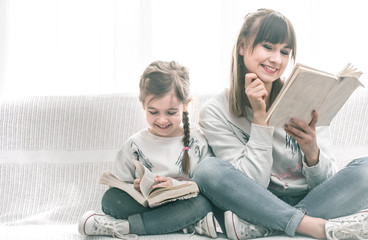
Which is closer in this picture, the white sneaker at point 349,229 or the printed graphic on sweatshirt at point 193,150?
the white sneaker at point 349,229

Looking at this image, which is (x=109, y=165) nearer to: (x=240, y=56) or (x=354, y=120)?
(x=240, y=56)

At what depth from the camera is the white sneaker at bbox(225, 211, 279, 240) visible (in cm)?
134

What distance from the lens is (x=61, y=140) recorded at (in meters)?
1.87

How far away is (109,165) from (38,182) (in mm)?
279

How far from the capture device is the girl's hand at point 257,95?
4.90ft

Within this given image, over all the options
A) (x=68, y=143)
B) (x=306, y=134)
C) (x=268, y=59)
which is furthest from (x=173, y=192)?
(x=68, y=143)

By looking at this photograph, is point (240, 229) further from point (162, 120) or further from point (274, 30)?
point (274, 30)

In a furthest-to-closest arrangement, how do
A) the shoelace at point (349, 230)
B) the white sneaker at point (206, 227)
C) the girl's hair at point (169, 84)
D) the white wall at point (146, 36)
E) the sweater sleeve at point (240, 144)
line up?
1. the white wall at point (146, 36)
2. the girl's hair at point (169, 84)
3. the sweater sleeve at point (240, 144)
4. the white sneaker at point (206, 227)
5. the shoelace at point (349, 230)

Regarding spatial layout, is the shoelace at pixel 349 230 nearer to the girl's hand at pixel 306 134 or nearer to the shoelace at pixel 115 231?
the girl's hand at pixel 306 134

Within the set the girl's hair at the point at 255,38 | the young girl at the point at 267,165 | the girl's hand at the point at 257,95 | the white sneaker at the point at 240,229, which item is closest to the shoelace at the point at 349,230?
the young girl at the point at 267,165

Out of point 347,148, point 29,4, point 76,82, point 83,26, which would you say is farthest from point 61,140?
point 347,148

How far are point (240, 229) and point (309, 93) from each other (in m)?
0.43

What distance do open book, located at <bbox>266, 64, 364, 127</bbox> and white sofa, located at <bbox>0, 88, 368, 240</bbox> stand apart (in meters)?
0.46

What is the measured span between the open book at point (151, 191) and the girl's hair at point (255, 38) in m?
0.38
